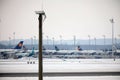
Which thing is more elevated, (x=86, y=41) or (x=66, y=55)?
(x=86, y=41)

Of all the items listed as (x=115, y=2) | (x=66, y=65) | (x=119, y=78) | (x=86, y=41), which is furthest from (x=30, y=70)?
(x=115, y=2)

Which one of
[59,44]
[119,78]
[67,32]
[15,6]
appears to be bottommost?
[119,78]

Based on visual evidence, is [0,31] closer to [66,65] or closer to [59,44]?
[59,44]

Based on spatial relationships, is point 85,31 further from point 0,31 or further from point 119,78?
point 0,31

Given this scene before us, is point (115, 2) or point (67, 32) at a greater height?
point (115, 2)

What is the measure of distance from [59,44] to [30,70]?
2.38ft

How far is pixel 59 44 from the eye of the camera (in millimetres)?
3189

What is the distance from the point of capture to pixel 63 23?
3236mm

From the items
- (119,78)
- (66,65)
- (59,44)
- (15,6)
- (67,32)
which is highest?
(15,6)

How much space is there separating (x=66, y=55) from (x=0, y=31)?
51.8 inches

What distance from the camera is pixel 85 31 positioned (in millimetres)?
3219

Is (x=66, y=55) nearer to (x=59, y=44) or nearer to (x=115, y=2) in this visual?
(x=59, y=44)

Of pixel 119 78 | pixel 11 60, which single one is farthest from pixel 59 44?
pixel 119 78

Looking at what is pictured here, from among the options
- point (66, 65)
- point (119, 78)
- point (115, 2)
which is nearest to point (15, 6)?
point (66, 65)
